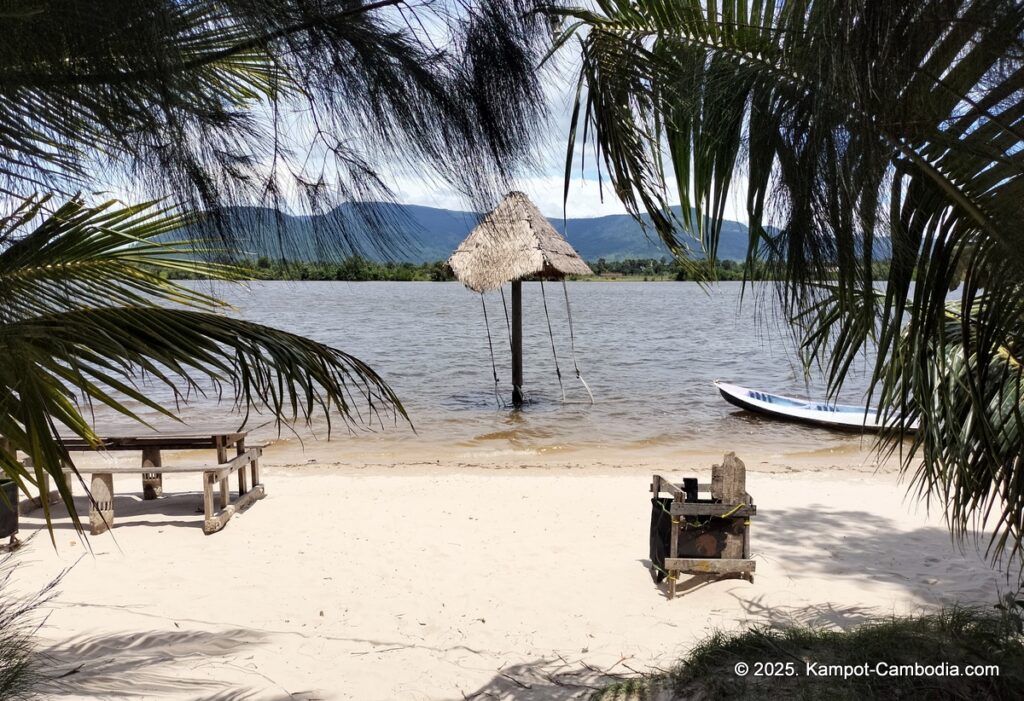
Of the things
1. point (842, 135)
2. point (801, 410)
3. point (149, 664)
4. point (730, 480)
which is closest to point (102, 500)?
point (149, 664)

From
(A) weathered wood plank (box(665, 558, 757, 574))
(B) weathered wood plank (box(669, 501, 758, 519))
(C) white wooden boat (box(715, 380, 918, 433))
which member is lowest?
(C) white wooden boat (box(715, 380, 918, 433))

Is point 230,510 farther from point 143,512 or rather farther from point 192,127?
point 192,127

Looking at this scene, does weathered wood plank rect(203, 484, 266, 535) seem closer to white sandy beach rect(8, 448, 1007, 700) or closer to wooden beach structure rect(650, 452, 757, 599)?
white sandy beach rect(8, 448, 1007, 700)

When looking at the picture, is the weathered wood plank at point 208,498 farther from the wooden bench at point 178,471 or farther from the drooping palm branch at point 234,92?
the drooping palm branch at point 234,92

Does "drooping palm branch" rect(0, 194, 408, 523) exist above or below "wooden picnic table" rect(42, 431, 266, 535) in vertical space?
above

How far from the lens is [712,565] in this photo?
18.3 ft

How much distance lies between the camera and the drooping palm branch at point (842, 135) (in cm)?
157

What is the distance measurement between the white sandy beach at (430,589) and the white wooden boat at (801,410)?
5584 mm

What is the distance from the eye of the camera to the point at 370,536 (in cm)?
711

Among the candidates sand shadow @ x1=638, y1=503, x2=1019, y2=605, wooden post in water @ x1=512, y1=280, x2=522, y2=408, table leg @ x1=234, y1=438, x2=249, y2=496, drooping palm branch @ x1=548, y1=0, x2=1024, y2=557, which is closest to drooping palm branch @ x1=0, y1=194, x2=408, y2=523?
drooping palm branch @ x1=548, y1=0, x2=1024, y2=557

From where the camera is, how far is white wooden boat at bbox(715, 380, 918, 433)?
14312mm

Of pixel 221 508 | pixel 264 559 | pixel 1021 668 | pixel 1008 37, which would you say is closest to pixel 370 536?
pixel 264 559

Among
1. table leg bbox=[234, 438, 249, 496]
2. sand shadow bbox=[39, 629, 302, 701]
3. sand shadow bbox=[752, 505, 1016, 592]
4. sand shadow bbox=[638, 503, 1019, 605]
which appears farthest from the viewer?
table leg bbox=[234, 438, 249, 496]

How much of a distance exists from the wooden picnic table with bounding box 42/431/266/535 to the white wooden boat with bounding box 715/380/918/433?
31.8ft
